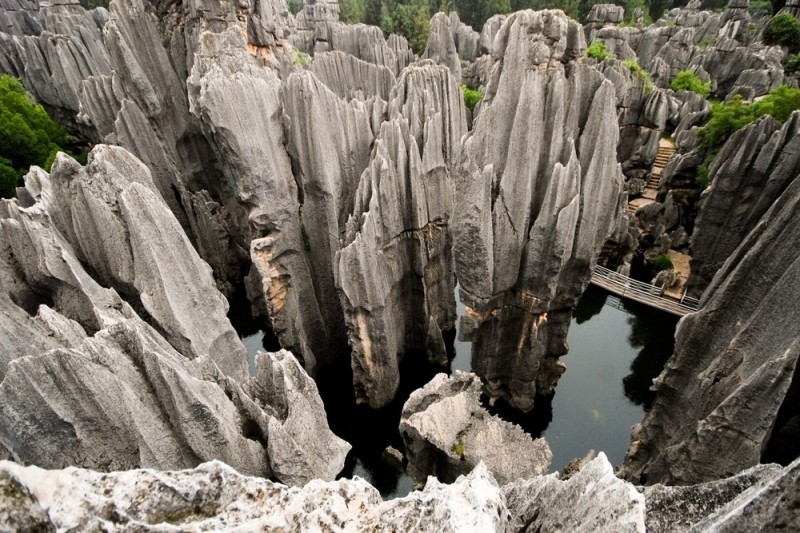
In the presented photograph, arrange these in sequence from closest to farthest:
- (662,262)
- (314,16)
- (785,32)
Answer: (662,262)
(785,32)
(314,16)

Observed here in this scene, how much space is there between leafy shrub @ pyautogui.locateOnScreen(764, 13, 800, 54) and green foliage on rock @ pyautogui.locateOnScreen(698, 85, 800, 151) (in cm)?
2522

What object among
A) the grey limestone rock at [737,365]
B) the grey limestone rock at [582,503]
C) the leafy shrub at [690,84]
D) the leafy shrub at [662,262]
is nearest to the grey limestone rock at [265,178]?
the grey limestone rock at [737,365]

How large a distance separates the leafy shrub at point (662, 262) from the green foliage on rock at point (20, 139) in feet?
89.2

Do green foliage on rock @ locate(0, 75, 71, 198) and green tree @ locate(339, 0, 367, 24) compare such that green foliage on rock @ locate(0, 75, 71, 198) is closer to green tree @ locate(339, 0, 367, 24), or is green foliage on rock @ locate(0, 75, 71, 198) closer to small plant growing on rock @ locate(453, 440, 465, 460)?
small plant growing on rock @ locate(453, 440, 465, 460)

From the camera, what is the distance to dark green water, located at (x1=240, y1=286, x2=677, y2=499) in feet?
46.2

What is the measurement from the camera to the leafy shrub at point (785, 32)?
39.1 metres

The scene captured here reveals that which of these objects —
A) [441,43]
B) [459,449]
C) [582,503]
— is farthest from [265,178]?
[441,43]

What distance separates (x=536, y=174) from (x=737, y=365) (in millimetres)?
6617

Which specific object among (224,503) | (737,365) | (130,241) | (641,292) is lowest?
(641,292)

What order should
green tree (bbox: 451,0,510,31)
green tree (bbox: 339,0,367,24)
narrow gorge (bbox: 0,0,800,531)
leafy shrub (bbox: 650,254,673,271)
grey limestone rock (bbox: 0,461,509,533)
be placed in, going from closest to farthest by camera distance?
grey limestone rock (bbox: 0,461,509,533) < narrow gorge (bbox: 0,0,800,531) < leafy shrub (bbox: 650,254,673,271) < green tree (bbox: 451,0,510,31) < green tree (bbox: 339,0,367,24)

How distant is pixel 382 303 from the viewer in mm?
13875

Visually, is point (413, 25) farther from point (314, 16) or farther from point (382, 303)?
point (382, 303)

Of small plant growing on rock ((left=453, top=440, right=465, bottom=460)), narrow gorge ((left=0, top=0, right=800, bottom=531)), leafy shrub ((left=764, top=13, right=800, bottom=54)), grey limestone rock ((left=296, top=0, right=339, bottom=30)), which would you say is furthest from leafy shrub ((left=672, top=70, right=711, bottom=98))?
small plant growing on rock ((left=453, top=440, right=465, bottom=460))

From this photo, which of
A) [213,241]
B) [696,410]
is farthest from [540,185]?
[213,241]
